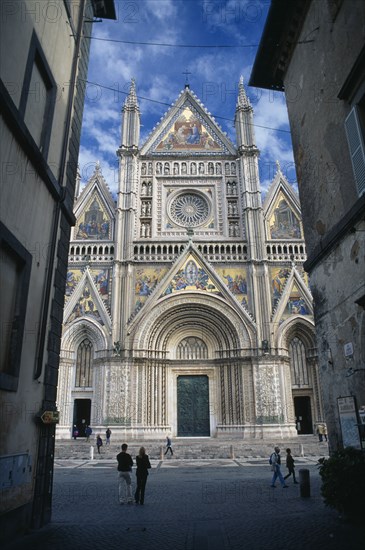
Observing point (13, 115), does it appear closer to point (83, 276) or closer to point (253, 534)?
point (253, 534)

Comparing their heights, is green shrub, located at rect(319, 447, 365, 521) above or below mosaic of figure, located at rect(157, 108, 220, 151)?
below

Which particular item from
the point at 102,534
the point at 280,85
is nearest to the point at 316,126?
the point at 280,85

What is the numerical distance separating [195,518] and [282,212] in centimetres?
2435

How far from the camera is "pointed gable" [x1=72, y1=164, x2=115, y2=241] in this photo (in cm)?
2875

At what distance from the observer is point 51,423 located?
756 centimetres

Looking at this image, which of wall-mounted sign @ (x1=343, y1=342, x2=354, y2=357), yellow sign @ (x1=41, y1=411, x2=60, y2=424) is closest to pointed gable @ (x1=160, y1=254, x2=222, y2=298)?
yellow sign @ (x1=41, y1=411, x2=60, y2=424)

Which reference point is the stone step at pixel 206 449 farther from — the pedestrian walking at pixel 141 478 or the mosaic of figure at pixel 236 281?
the pedestrian walking at pixel 141 478

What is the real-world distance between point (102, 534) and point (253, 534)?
2.34 m

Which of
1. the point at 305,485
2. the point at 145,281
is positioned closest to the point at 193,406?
the point at 145,281

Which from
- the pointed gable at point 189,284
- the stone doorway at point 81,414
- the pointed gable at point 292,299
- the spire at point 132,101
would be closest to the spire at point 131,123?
the spire at point 132,101

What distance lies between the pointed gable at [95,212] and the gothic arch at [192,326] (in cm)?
654

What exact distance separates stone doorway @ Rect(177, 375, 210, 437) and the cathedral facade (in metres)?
0.06

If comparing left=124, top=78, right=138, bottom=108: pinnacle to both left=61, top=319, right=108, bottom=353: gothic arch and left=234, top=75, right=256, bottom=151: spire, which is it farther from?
left=61, top=319, right=108, bottom=353: gothic arch

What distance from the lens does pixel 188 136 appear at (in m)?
32.0
